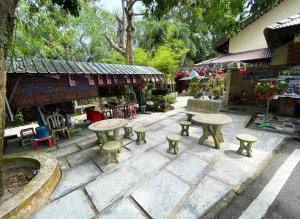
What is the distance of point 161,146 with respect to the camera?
4992 millimetres

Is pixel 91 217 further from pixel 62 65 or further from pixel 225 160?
pixel 62 65

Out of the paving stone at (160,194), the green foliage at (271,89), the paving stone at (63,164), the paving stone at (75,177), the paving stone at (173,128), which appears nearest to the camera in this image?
the paving stone at (160,194)

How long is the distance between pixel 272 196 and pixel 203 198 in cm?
131

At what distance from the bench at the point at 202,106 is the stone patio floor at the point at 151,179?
1.54 meters

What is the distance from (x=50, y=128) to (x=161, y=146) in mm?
4460

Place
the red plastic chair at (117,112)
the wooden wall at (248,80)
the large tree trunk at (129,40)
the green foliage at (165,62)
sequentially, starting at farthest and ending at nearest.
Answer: the green foliage at (165,62) < the large tree trunk at (129,40) < the wooden wall at (248,80) < the red plastic chair at (117,112)

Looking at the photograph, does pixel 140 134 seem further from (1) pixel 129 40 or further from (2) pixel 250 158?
(1) pixel 129 40

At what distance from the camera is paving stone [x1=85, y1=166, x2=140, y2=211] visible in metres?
2.87

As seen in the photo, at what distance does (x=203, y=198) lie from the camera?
2.79 m

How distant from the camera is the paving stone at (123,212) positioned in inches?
98.7

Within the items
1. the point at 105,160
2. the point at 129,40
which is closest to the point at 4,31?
the point at 105,160

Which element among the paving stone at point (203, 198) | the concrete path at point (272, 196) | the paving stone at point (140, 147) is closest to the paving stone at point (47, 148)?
the paving stone at point (140, 147)

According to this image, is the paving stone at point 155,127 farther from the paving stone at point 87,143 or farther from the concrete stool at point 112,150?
the concrete stool at point 112,150

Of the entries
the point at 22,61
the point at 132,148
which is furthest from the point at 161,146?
the point at 22,61
